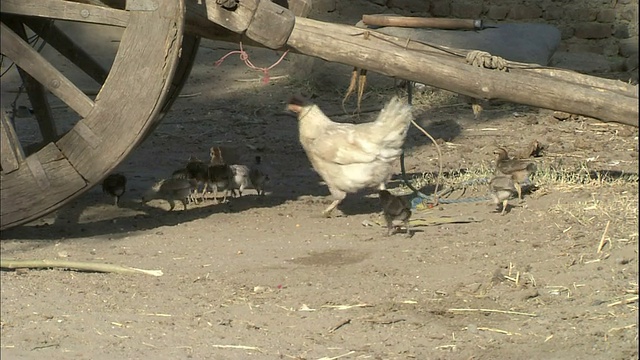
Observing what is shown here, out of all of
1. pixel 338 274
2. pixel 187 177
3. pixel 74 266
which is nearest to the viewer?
pixel 74 266

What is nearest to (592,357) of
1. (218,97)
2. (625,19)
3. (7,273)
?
(7,273)

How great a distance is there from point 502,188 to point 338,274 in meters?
1.76

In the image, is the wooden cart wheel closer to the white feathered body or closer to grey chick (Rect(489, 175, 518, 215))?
the white feathered body

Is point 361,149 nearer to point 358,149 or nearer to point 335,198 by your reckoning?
point 358,149

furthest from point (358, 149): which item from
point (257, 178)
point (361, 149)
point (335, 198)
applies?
point (257, 178)

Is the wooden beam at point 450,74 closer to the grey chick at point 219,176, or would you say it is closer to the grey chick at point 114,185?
the grey chick at point 219,176

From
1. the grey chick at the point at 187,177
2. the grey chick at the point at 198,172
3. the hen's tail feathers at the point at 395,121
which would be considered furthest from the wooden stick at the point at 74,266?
the hen's tail feathers at the point at 395,121

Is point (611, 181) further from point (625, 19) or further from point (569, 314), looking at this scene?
point (625, 19)

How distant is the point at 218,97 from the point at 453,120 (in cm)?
299

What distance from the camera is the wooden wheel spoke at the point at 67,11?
6711 millimetres

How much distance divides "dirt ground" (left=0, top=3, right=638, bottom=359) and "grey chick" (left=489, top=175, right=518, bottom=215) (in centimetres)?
14

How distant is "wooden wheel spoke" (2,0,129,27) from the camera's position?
6.71 meters

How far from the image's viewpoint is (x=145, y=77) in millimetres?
6711

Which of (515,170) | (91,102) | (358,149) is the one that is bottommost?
(515,170)
